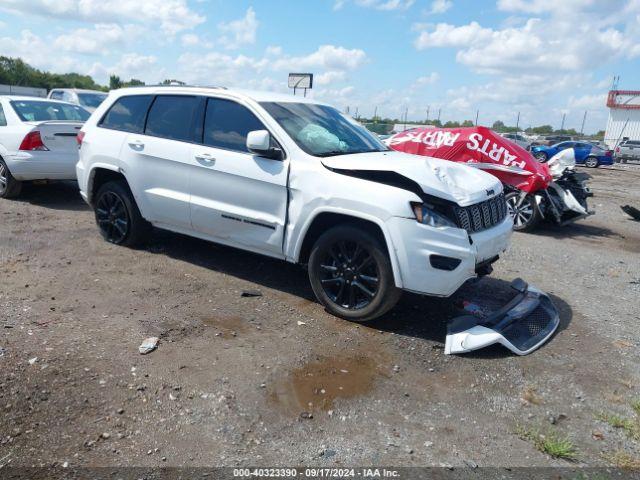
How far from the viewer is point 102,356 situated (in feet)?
12.1

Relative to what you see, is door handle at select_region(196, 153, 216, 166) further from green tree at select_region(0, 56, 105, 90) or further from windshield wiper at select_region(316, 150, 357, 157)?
green tree at select_region(0, 56, 105, 90)

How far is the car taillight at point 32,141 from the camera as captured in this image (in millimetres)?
8016

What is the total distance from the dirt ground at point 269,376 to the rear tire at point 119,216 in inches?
11.3

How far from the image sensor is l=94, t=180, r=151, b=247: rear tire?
5.93 metres

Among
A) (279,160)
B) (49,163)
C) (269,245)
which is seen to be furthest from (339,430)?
(49,163)

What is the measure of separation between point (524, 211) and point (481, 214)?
5083mm

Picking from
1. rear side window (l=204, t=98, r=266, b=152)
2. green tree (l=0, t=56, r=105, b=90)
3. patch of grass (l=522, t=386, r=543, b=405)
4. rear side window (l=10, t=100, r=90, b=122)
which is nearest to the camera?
patch of grass (l=522, t=386, r=543, b=405)

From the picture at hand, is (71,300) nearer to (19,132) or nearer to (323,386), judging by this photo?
(323,386)

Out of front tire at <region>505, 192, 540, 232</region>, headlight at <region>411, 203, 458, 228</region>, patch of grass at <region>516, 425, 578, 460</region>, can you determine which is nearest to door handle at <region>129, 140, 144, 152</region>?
headlight at <region>411, 203, 458, 228</region>

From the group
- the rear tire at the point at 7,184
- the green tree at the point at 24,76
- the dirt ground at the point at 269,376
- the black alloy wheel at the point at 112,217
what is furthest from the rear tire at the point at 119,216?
the green tree at the point at 24,76

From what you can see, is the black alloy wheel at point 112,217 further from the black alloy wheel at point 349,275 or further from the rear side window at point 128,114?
the black alloy wheel at point 349,275

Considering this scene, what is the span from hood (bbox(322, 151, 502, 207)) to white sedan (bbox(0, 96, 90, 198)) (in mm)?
5476

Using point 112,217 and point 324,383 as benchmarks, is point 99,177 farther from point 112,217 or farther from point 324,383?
point 324,383

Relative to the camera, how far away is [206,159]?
200 inches
